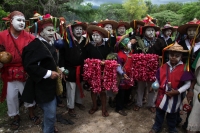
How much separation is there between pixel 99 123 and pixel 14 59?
228cm

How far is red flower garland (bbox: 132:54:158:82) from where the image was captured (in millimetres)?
4000

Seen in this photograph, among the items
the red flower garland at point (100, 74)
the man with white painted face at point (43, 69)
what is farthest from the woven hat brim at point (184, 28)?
the man with white painted face at point (43, 69)

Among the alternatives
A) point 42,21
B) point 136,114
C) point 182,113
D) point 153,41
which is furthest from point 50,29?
point 182,113

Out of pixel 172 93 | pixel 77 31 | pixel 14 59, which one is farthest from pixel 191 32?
pixel 14 59

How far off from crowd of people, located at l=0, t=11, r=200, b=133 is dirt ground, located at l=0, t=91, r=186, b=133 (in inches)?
5.5

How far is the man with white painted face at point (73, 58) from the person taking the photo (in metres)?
4.10

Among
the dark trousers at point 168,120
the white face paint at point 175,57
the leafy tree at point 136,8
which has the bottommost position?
the dark trousers at point 168,120

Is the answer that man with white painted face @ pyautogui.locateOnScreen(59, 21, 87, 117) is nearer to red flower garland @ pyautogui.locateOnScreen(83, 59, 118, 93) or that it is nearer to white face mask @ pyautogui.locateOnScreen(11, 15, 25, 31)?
red flower garland @ pyautogui.locateOnScreen(83, 59, 118, 93)

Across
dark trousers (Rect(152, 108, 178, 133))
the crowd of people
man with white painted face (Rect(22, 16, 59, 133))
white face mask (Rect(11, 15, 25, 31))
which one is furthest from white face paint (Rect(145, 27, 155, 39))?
white face mask (Rect(11, 15, 25, 31))

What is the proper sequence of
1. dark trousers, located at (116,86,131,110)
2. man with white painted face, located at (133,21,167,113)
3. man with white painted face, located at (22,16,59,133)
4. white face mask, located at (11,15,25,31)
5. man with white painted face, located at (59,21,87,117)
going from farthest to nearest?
dark trousers, located at (116,86,131,110) < man with white painted face, located at (133,21,167,113) < man with white painted face, located at (59,21,87,117) < white face mask, located at (11,15,25,31) < man with white painted face, located at (22,16,59,133)

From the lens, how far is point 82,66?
4293 millimetres

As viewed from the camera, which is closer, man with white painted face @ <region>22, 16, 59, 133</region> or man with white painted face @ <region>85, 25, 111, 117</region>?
man with white painted face @ <region>22, 16, 59, 133</region>

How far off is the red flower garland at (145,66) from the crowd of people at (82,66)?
0.17 meters

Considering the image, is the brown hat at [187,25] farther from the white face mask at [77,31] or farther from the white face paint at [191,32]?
the white face mask at [77,31]
